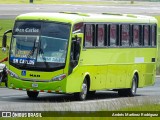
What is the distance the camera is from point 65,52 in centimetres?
2562

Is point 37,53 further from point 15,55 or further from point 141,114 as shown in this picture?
point 141,114

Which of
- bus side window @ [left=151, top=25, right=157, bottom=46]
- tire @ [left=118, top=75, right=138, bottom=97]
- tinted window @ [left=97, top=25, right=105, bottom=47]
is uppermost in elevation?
tinted window @ [left=97, top=25, right=105, bottom=47]

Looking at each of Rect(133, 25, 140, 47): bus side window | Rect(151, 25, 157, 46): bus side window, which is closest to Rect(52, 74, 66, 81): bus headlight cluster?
Rect(133, 25, 140, 47): bus side window

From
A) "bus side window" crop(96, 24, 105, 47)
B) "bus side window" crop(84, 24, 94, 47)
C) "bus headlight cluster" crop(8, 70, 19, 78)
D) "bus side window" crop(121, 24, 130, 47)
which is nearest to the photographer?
"bus headlight cluster" crop(8, 70, 19, 78)

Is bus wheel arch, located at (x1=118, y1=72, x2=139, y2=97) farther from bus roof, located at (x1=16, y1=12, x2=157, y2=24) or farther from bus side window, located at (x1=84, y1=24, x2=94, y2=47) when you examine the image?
bus side window, located at (x1=84, y1=24, x2=94, y2=47)

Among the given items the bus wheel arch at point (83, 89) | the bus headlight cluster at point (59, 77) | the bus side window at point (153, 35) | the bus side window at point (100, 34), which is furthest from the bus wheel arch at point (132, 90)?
the bus headlight cluster at point (59, 77)

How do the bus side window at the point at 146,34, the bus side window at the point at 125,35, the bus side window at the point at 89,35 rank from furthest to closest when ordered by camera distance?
the bus side window at the point at 146,34 → the bus side window at the point at 125,35 → the bus side window at the point at 89,35

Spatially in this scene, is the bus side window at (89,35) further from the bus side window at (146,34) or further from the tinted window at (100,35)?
the bus side window at (146,34)

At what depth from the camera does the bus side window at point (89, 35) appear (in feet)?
88.2

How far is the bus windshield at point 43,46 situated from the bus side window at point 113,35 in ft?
10.6

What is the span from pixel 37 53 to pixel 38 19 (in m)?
1.14

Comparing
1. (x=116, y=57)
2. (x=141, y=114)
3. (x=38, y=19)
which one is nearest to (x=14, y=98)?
(x=38, y=19)

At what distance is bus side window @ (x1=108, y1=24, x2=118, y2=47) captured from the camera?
94.5ft

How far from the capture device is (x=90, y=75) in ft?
89.9
